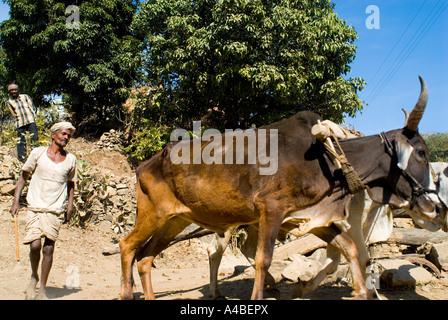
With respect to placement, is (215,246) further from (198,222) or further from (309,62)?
(309,62)

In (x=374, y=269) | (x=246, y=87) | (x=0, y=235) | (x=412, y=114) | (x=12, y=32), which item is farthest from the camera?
(x=12, y=32)

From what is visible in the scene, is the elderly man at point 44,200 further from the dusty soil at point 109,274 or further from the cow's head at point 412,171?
the cow's head at point 412,171

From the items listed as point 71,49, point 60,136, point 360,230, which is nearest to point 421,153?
point 360,230

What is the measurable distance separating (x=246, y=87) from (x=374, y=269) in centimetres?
743

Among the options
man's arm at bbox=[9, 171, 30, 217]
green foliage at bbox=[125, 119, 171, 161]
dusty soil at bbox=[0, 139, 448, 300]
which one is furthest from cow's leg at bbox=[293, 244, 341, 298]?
green foliage at bbox=[125, 119, 171, 161]

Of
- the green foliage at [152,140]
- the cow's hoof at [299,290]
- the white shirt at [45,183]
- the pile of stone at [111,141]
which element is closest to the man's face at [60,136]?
the white shirt at [45,183]

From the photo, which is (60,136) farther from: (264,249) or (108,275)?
(108,275)

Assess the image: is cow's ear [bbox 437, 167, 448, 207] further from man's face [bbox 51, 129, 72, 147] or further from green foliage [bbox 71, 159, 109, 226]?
green foliage [bbox 71, 159, 109, 226]

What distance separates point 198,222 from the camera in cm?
495

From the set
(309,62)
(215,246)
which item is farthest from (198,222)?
(309,62)

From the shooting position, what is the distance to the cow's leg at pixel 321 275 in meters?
4.86

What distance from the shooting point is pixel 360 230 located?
16.0 feet

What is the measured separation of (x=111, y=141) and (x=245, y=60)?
6.88m

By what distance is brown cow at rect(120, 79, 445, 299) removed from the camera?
160 inches
